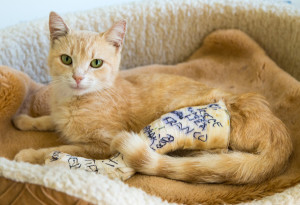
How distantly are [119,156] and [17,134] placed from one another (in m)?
0.71

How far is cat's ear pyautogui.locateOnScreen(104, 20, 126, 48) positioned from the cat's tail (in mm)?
513

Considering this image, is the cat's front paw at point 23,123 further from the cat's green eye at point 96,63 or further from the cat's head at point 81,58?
the cat's green eye at point 96,63

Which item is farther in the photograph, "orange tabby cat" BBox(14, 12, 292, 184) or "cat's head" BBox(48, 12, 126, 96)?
"cat's head" BBox(48, 12, 126, 96)

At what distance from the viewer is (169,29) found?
230 centimetres

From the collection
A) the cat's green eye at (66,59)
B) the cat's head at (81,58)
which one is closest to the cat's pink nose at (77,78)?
the cat's head at (81,58)

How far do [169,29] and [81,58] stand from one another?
1061 mm

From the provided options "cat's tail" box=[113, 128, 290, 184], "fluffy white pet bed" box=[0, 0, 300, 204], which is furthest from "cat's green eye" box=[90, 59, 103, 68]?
"fluffy white pet bed" box=[0, 0, 300, 204]

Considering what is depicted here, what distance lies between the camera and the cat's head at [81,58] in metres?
1.41

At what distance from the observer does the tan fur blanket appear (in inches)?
50.6

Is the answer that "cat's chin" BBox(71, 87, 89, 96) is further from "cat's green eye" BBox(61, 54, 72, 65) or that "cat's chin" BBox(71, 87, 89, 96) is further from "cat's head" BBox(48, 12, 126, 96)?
"cat's green eye" BBox(61, 54, 72, 65)

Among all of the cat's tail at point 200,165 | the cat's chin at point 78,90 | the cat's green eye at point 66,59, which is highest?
the cat's green eye at point 66,59

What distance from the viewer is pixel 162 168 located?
1.29 metres

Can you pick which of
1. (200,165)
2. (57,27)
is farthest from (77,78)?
(200,165)

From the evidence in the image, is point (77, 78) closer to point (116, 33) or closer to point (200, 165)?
point (116, 33)
